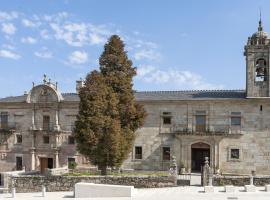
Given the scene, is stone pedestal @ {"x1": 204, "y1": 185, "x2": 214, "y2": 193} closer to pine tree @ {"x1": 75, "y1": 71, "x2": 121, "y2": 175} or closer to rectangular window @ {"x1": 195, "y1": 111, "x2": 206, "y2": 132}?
pine tree @ {"x1": 75, "y1": 71, "x2": 121, "y2": 175}

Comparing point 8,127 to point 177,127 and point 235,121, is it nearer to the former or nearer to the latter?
point 177,127

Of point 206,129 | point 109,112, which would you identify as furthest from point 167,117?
point 109,112

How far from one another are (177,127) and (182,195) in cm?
1303

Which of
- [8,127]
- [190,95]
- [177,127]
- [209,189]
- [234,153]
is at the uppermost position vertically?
[190,95]

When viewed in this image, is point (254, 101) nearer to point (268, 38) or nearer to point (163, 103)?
point (268, 38)

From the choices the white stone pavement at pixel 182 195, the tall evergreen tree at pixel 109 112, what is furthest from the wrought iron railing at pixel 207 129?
the white stone pavement at pixel 182 195

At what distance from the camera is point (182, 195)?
26.2 metres

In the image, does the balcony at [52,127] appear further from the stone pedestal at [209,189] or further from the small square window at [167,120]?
the stone pedestal at [209,189]

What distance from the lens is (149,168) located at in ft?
129

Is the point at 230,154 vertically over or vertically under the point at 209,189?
over

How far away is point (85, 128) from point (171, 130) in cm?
1019

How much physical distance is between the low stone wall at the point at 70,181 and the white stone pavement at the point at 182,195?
1015 mm

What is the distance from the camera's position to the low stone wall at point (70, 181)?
98.5ft

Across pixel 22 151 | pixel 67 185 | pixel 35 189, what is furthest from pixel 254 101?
pixel 22 151
